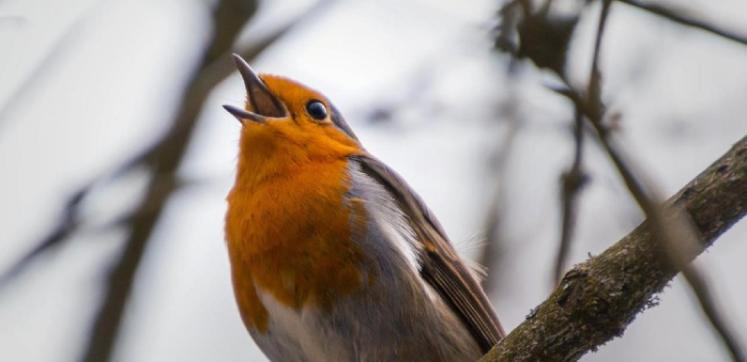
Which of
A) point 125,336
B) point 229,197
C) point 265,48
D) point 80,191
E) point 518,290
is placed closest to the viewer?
point 125,336

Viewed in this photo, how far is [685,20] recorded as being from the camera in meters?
2.25

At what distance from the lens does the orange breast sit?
3.52m

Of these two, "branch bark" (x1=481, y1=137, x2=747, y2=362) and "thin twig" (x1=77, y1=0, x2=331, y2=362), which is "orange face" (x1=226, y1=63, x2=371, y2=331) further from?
"branch bark" (x1=481, y1=137, x2=747, y2=362)

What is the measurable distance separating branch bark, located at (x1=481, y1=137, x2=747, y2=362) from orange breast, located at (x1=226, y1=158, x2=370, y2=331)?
93 centimetres

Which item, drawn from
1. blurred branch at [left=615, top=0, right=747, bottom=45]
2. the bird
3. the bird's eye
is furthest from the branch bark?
the bird's eye

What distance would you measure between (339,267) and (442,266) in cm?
58

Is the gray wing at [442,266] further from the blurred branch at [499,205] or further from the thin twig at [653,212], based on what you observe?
the thin twig at [653,212]

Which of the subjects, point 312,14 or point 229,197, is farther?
point 229,197

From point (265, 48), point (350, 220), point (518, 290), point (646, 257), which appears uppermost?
point (265, 48)

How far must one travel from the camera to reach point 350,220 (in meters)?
3.69

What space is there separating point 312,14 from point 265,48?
0.69ft

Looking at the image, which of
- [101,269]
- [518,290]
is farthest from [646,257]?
[518,290]

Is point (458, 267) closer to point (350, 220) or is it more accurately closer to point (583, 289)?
point (350, 220)

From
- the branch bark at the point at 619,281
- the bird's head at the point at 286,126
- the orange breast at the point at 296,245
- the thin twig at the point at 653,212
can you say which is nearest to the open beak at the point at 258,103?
the bird's head at the point at 286,126
